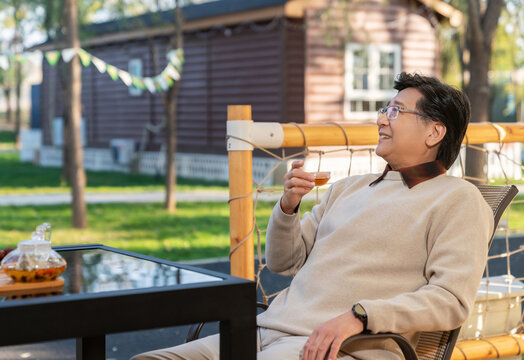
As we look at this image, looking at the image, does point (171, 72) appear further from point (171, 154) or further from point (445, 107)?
point (445, 107)

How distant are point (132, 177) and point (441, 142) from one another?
51.4 feet

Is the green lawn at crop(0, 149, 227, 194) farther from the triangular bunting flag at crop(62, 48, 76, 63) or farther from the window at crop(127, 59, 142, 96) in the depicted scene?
the triangular bunting flag at crop(62, 48, 76, 63)

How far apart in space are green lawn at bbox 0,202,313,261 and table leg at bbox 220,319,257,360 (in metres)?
5.69

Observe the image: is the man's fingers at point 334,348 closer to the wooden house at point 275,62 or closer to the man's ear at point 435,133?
the man's ear at point 435,133

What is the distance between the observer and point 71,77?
403 inches

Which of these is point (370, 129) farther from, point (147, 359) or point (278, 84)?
point (278, 84)

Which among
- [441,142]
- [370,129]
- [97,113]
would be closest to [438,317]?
[441,142]

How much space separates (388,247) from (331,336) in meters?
0.42

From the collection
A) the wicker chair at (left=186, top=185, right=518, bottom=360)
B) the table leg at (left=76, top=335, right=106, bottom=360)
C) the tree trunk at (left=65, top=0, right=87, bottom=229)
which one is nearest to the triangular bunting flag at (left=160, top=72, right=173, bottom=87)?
the tree trunk at (left=65, top=0, right=87, bottom=229)

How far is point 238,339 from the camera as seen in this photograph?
6.88ft

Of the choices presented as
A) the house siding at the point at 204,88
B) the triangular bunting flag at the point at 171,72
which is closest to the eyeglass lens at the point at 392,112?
the triangular bunting flag at the point at 171,72

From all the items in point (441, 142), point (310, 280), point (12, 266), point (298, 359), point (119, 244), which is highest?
point (441, 142)

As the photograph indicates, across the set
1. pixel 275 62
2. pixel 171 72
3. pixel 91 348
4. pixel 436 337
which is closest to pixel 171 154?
pixel 171 72

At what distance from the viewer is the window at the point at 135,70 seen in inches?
784
